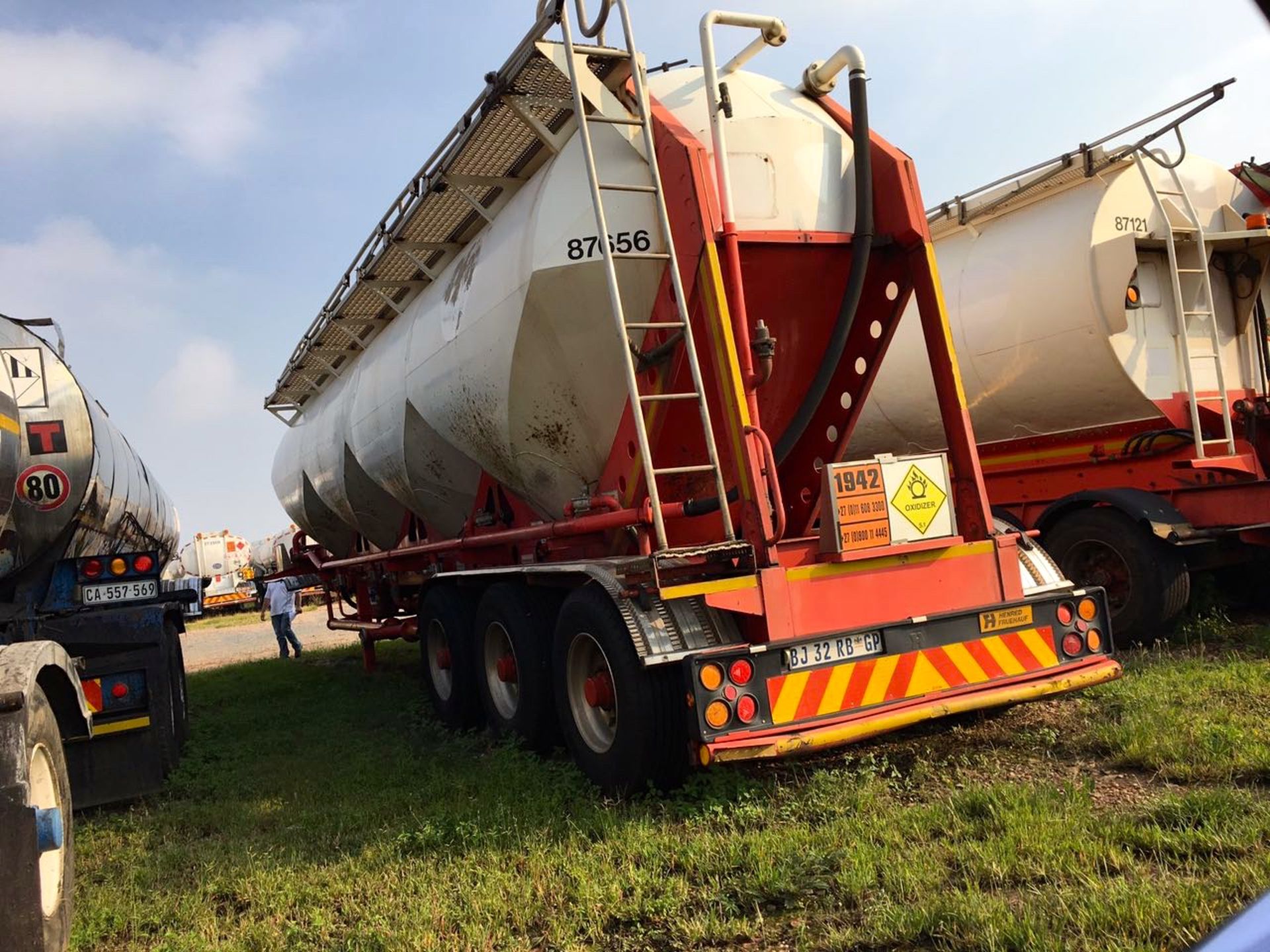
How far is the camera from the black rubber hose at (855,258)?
15.5 feet

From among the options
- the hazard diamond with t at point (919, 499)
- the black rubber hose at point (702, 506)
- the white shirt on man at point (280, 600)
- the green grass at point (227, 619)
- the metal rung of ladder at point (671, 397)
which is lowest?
the green grass at point (227, 619)

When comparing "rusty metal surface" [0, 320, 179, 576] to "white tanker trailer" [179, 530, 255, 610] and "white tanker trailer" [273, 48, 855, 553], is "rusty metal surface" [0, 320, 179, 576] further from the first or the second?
"white tanker trailer" [179, 530, 255, 610]

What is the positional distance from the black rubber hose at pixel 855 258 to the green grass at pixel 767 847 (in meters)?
1.68

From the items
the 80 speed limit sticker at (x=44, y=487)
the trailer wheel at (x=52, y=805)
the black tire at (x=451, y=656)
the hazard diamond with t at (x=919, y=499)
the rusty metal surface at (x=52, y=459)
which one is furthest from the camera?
the black tire at (x=451, y=656)

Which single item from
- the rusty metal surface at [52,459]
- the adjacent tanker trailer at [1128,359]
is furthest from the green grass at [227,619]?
the adjacent tanker trailer at [1128,359]

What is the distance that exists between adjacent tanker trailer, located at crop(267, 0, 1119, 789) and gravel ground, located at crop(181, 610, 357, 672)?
895cm

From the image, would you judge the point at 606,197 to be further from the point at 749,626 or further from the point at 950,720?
the point at 950,720

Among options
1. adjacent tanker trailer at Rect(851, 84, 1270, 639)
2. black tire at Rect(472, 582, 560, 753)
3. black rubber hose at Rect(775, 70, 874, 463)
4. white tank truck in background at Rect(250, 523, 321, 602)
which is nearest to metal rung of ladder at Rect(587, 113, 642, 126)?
black rubber hose at Rect(775, 70, 874, 463)

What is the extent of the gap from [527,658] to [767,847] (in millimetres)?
2233

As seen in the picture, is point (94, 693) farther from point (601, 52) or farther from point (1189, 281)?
point (1189, 281)

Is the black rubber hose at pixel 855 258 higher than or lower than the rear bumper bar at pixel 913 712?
higher

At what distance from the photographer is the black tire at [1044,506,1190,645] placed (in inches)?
261

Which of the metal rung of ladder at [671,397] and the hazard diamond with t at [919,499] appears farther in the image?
the hazard diamond with t at [919,499]

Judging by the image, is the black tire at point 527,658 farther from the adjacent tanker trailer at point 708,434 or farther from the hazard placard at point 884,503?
the hazard placard at point 884,503
